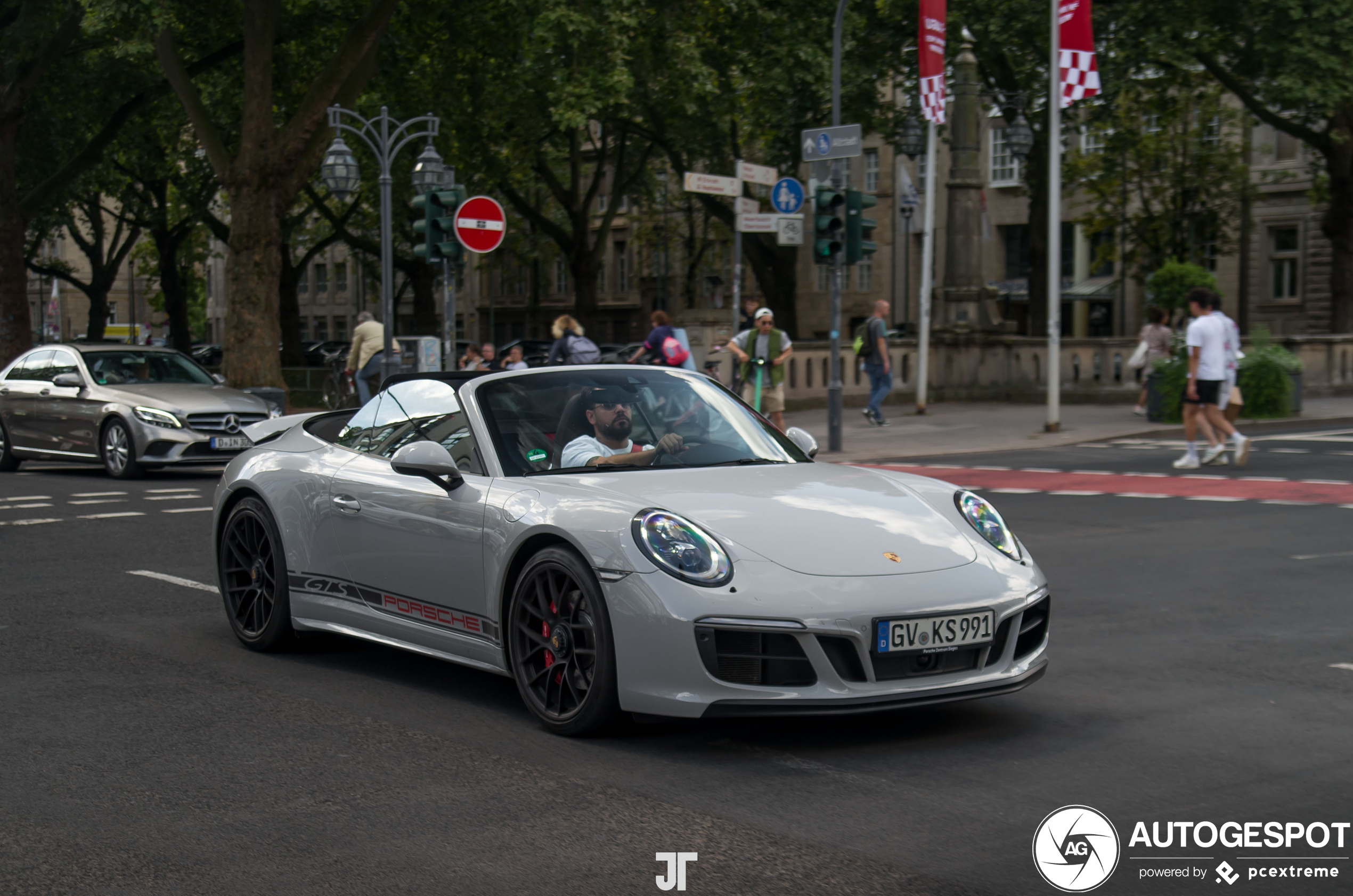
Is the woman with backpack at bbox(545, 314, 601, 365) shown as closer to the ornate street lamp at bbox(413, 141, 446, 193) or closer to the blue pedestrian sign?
the blue pedestrian sign

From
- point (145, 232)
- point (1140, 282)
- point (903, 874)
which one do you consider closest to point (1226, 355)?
point (903, 874)

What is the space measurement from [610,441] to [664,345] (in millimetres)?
13384

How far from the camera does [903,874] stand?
12.4ft

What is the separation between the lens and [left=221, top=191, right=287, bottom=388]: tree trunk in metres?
23.5

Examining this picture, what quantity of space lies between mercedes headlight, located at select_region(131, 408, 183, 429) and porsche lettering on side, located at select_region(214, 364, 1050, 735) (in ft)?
34.1

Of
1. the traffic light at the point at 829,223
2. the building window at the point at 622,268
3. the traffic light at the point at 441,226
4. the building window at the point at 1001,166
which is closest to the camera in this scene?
the traffic light at the point at 441,226

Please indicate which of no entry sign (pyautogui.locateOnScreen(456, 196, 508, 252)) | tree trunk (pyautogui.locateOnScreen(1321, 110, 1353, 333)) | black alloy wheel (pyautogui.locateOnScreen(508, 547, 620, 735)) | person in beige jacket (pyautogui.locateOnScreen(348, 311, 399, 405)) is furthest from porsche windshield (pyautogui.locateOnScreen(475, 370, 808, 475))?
tree trunk (pyautogui.locateOnScreen(1321, 110, 1353, 333))

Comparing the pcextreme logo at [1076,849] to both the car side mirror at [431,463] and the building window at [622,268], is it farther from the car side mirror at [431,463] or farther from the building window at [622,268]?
the building window at [622,268]

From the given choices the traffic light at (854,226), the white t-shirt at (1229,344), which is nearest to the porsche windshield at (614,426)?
the white t-shirt at (1229,344)

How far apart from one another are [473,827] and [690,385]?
2649mm

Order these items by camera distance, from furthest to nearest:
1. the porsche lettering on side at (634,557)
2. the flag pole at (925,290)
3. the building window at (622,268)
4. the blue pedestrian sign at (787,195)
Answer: the building window at (622,268) < the flag pole at (925,290) < the blue pedestrian sign at (787,195) < the porsche lettering on side at (634,557)

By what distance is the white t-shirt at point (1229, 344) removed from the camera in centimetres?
1638

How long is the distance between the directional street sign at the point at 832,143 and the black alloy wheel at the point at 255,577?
13.2m

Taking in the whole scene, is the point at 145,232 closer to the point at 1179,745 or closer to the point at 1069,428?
the point at 1069,428
